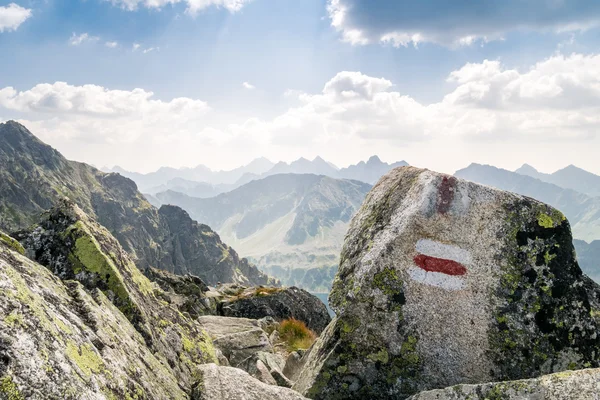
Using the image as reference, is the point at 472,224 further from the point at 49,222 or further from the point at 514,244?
the point at 49,222

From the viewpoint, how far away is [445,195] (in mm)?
11703

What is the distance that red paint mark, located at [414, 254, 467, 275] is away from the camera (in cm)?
1112

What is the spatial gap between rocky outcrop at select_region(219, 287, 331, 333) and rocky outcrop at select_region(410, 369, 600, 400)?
23.2 metres

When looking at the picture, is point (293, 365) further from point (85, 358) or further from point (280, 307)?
point (280, 307)

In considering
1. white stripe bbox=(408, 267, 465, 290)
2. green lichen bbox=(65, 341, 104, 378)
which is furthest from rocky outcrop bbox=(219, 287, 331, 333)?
green lichen bbox=(65, 341, 104, 378)

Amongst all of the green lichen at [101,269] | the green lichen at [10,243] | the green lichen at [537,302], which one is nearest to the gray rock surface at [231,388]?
the green lichen at [101,269]

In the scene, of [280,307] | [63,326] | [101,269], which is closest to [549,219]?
[101,269]

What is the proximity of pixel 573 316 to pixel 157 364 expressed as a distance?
1050 cm

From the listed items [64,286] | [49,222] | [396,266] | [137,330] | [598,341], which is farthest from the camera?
[396,266]

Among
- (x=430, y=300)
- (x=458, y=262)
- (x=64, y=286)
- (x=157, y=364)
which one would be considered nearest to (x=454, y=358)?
(x=430, y=300)

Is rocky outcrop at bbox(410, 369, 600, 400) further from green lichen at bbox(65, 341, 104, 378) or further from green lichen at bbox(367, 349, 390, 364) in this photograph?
green lichen at bbox(65, 341, 104, 378)

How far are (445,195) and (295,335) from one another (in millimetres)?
14527

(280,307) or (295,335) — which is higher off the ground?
(295,335)

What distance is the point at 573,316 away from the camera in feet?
34.9
